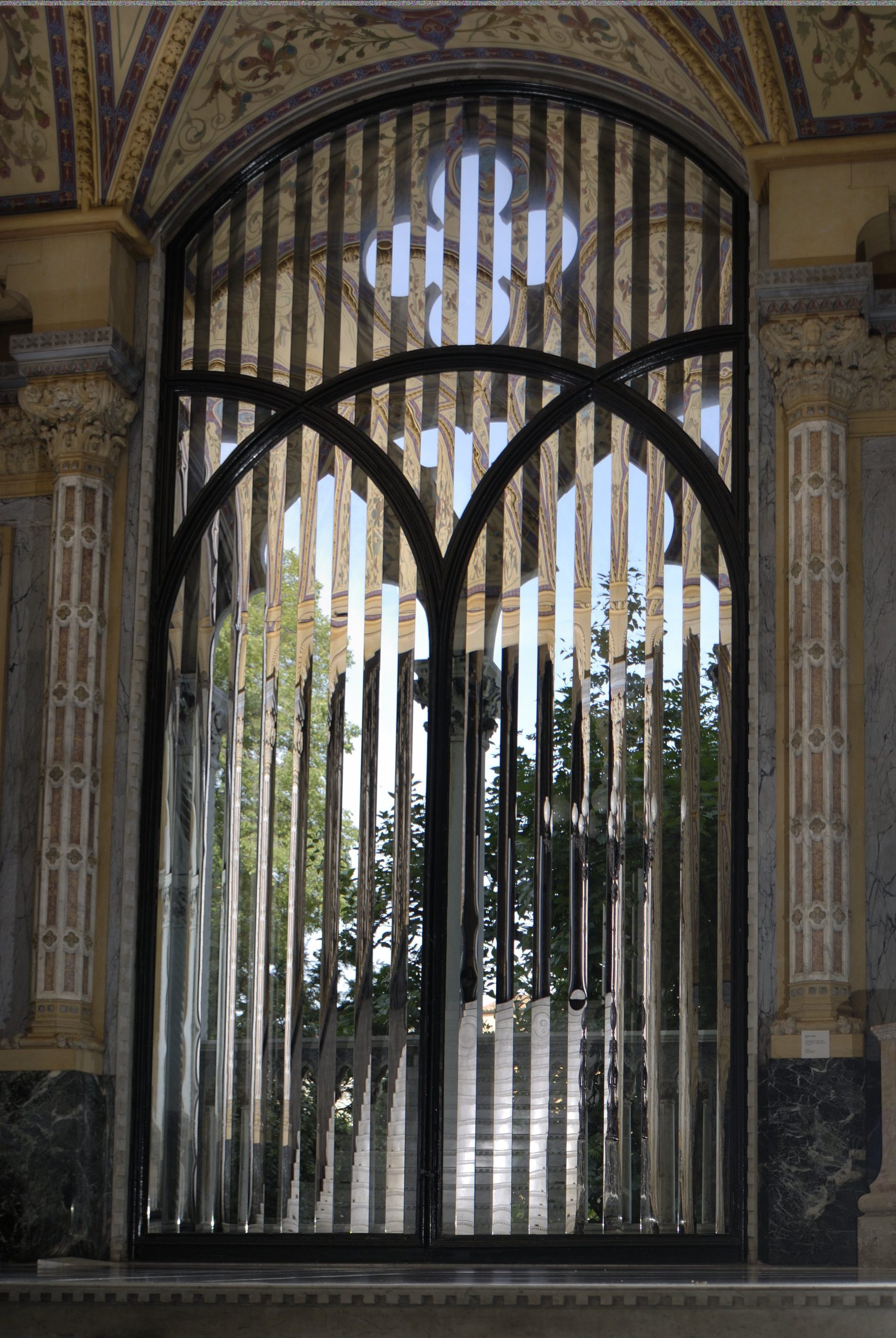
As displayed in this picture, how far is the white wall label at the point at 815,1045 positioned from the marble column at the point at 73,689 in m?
3.74

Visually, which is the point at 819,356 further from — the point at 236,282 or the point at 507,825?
the point at 236,282

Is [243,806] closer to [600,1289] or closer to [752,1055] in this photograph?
[752,1055]

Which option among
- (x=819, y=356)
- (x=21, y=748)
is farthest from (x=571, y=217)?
(x=21, y=748)

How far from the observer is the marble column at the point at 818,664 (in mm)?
9539

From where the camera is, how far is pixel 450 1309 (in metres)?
7.23

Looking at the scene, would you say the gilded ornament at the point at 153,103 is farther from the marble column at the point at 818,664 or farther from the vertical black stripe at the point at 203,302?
the marble column at the point at 818,664

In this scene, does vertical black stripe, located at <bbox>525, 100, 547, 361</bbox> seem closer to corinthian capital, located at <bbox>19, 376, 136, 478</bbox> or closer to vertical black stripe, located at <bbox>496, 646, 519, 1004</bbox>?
vertical black stripe, located at <bbox>496, 646, 519, 1004</bbox>

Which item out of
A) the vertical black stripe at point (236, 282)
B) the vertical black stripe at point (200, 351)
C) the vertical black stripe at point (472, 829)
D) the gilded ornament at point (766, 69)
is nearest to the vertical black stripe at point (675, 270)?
the gilded ornament at point (766, 69)

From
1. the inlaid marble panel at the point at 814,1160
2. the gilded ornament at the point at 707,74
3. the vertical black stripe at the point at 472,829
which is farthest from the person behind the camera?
the vertical black stripe at the point at 472,829

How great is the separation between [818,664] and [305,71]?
15.3 feet

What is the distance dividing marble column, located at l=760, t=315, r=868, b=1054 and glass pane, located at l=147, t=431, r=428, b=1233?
2132mm

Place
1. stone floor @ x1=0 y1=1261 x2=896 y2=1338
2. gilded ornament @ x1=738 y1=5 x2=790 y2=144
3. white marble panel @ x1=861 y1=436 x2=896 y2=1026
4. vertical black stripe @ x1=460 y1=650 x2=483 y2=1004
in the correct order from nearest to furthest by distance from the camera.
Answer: stone floor @ x1=0 y1=1261 x2=896 y2=1338, white marble panel @ x1=861 y1=436 x2=896 y2=1026, gilded ornament @ x1=738 y1=5 x2=790 y2=144, vertical black stripe @ x1=460 y1=650 x2=483 y2=1004

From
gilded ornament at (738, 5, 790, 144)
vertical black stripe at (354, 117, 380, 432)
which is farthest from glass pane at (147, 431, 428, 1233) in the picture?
gilded ornament at (738, 5, 790, 144)

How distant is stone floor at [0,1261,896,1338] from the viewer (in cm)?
696
